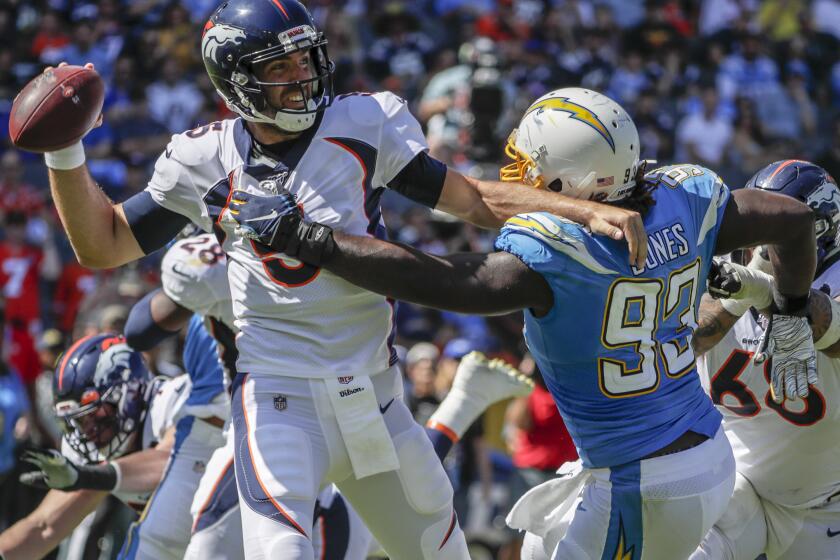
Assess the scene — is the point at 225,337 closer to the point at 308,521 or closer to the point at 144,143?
the point at 308,521

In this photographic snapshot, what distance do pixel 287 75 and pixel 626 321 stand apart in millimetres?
1282

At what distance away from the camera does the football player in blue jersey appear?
360 centimetres

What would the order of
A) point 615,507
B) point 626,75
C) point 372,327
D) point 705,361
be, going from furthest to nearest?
point 626,75 → point 705,361 → point 372,327 → point 615,507

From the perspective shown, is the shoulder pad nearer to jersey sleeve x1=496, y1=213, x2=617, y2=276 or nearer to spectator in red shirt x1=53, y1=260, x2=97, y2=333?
jersey sleeve x1=496, y1=213, x2=617, y2=276

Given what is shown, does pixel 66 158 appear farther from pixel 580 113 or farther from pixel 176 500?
pixel 176 500

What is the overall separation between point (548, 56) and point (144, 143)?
4.68 m

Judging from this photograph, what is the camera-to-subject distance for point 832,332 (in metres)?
4.25

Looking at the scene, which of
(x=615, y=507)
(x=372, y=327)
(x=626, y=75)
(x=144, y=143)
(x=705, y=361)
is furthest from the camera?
(x=626, y=75)

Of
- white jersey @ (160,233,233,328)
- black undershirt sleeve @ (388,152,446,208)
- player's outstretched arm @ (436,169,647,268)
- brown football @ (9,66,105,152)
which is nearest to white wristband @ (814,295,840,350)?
player's outstretched arm @ (436,169,647,268)

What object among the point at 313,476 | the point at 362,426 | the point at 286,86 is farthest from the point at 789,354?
the point at 286,86

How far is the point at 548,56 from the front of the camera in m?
14.2

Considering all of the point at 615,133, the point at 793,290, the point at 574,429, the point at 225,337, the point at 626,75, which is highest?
the point at 615,133

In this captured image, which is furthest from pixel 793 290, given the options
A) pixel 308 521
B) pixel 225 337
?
pixel 225 337

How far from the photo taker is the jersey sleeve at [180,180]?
402 cm
